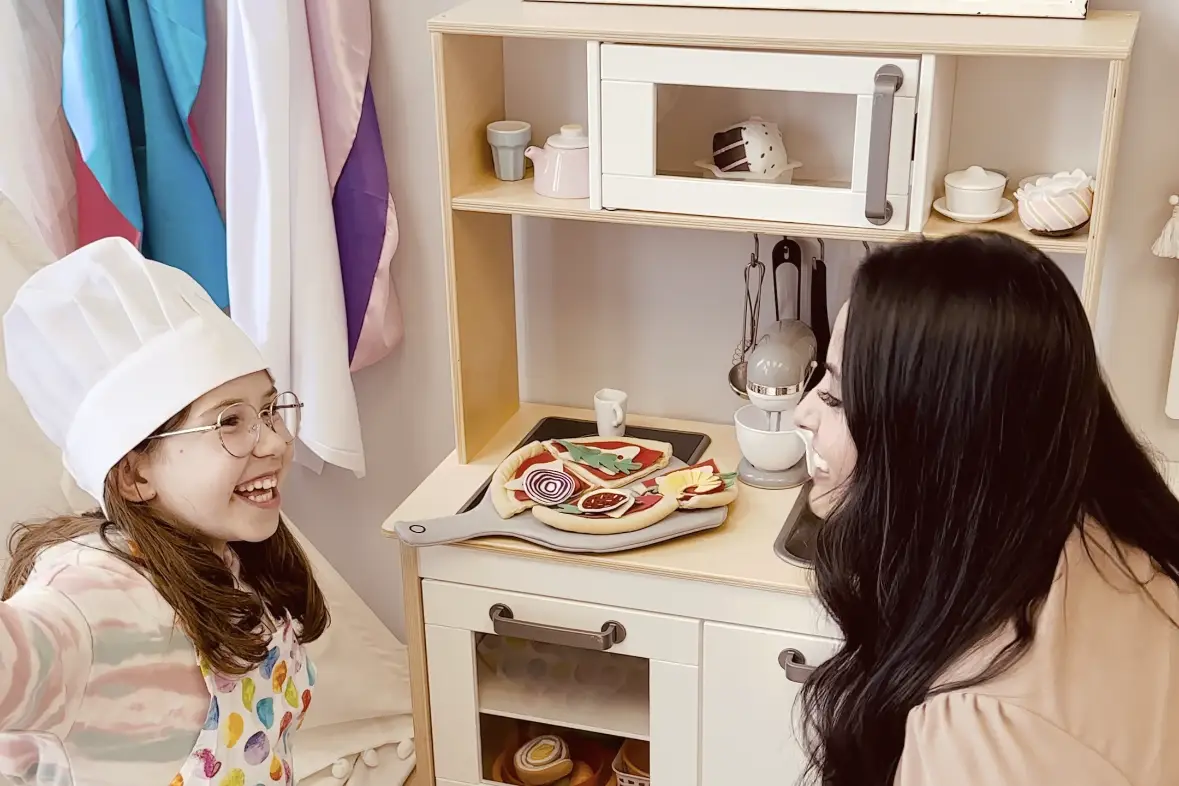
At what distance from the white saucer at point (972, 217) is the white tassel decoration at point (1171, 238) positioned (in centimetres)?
20

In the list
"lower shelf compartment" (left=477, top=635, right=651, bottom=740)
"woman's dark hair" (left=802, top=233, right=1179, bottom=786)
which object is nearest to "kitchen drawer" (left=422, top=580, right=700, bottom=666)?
"lower shelf compartment" (left=477, top=635, right=651, bottom=740)

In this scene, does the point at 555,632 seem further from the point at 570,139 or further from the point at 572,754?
the point at 570,139

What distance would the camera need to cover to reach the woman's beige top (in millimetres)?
1042

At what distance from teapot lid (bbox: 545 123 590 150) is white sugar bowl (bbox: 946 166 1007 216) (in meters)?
0.50

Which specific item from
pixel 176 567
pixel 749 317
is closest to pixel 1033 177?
pixel 749 317

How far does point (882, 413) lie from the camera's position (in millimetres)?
1106

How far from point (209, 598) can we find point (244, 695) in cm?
14

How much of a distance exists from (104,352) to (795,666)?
0.95m

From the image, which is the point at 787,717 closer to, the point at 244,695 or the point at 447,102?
Answer: the point at 244,695

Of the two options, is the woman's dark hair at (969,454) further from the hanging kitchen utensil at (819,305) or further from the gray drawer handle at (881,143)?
the hanging kitchen utensil at (819,305)

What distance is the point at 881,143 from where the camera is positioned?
5.17ft

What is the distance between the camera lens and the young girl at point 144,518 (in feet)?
4.03

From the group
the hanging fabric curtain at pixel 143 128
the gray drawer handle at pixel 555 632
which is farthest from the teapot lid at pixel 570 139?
the gray drawer handle at pixel 555 632

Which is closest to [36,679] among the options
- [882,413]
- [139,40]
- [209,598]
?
[209,598]
